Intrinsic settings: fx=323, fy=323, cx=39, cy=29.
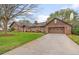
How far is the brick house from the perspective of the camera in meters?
4.65

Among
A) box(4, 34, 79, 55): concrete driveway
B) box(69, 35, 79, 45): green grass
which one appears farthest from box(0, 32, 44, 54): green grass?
box(69, 35, 79, 45): green grass

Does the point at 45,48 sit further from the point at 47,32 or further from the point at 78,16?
the point at 78,16

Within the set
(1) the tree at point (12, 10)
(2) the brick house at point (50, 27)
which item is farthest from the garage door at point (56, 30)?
(1) the tree at point (12, 10)

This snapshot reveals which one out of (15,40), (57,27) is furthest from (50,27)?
(15,40)

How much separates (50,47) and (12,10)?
76 centimetres

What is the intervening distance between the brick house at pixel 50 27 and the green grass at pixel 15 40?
7 cm

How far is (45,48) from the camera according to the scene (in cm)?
459

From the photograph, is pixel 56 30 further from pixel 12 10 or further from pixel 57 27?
pixel 12 10

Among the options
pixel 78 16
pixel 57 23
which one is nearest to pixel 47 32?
pixel 57 23

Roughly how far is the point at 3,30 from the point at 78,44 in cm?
110

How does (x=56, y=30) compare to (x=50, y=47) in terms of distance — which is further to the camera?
(x=56, y=30)

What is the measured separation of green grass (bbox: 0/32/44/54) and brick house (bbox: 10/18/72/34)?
0.07m

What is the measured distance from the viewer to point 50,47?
460 cm

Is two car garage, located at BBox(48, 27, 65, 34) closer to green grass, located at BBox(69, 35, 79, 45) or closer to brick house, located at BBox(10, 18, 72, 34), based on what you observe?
brick house, located at BBox(10, 18, 72, 34)
